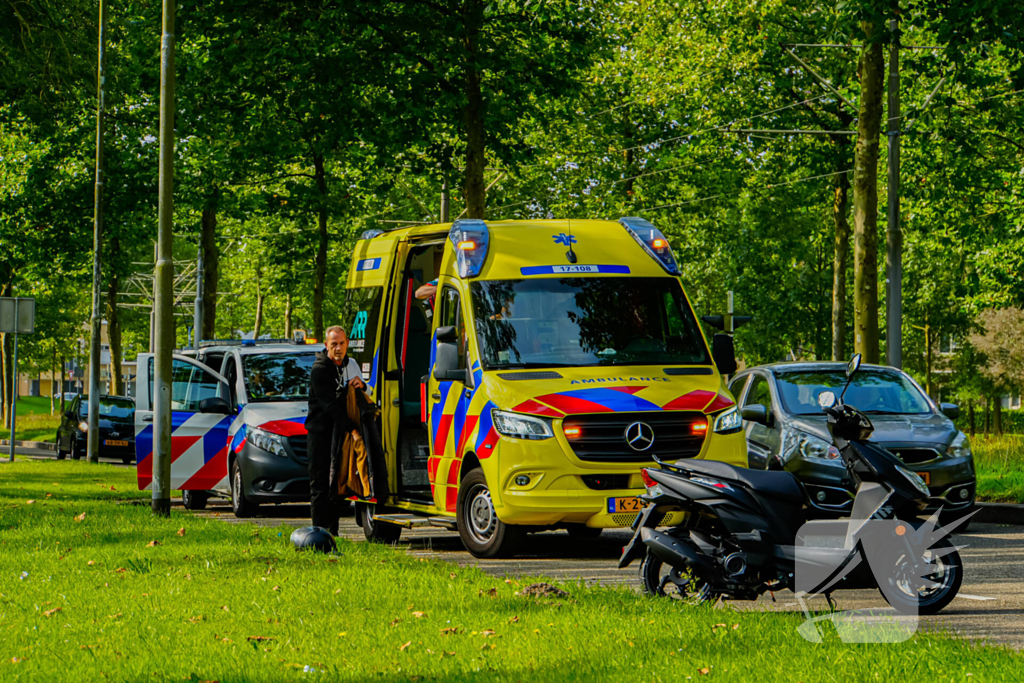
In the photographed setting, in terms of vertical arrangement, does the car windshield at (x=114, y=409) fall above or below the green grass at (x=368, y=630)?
below

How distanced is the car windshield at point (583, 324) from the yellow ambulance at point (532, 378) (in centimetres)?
1

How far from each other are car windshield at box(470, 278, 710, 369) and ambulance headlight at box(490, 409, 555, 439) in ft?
2.06

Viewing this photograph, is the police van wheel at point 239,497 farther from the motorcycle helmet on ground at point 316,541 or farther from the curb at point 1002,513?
the curb at point 1002,513

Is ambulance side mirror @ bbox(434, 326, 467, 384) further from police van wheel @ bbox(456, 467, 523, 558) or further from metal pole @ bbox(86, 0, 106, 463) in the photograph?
metal pole @ bbox(86, 0, 106, 463)

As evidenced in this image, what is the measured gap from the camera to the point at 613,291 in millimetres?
11242

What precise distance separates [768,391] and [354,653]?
8.80 metres

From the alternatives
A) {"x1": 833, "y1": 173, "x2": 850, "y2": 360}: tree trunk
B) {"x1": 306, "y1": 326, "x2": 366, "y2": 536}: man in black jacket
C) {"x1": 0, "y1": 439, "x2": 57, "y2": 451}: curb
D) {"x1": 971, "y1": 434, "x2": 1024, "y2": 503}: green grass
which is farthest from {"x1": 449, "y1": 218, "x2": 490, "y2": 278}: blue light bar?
{"x1": 0, "y1": 439, "x2": 57, "y2": 451}: curb

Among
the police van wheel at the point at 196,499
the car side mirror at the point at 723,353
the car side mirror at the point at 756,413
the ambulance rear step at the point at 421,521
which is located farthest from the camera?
the police van wheel at the point at 196,499

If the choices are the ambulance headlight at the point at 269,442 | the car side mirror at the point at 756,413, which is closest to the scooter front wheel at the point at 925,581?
the car side mirror at the point at 756,413

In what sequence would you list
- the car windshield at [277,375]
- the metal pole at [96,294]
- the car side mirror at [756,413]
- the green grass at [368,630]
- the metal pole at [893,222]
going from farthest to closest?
the metal pole at [96,294] → the metal pole at [893,222] → the car windshield at [277,375] → the car side mirror at [756,413] → the green grass at [368,630]

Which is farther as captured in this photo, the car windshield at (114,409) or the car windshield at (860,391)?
the car windshield at (114,409)

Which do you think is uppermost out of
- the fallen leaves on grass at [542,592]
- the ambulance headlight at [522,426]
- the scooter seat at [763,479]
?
the ambulance headlight at [522,426]

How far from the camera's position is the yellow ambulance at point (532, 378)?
10.1 meters

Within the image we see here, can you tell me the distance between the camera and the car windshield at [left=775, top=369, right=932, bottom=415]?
1374 centimetres
